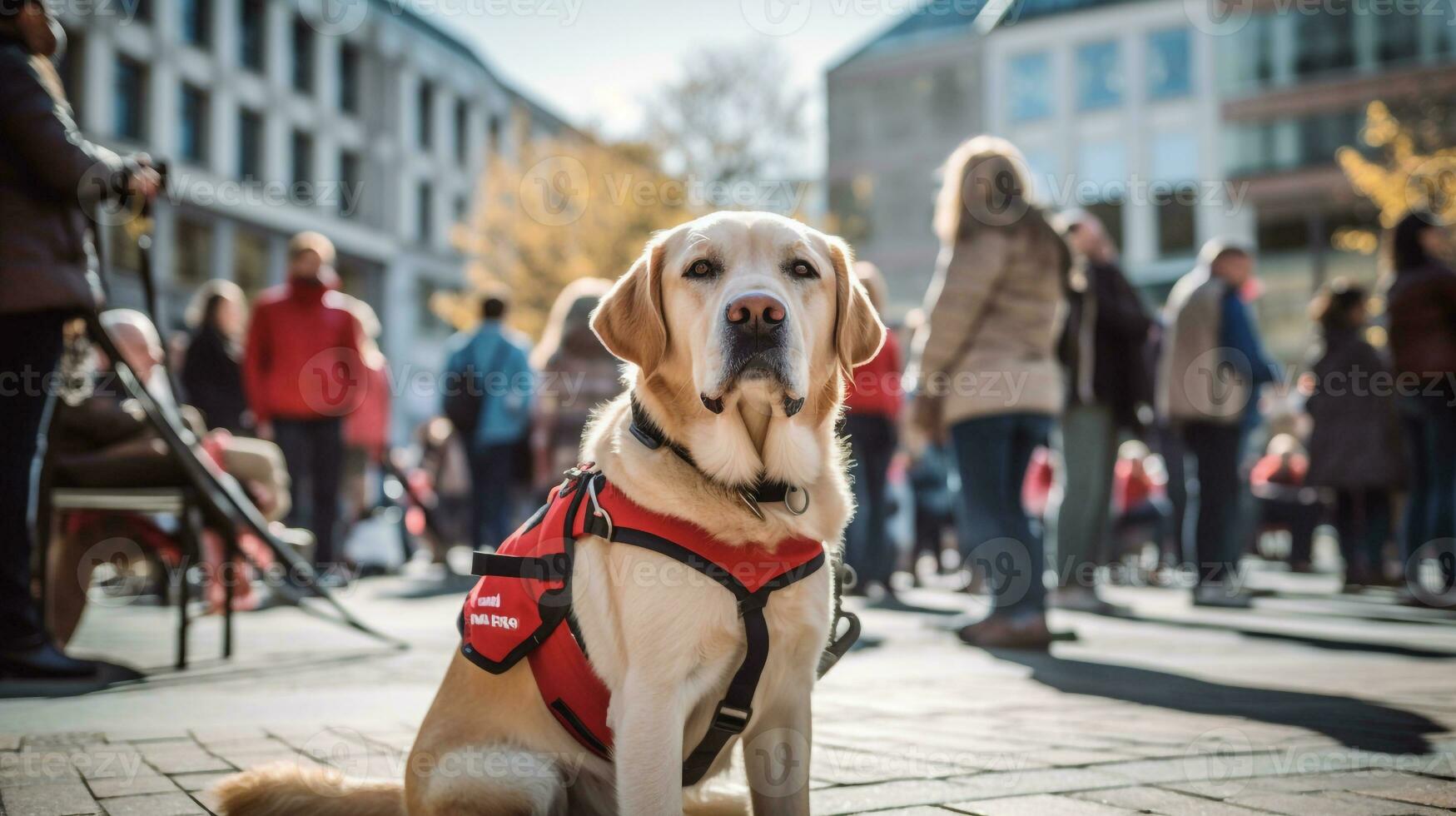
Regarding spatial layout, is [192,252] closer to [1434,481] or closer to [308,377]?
[308,377]

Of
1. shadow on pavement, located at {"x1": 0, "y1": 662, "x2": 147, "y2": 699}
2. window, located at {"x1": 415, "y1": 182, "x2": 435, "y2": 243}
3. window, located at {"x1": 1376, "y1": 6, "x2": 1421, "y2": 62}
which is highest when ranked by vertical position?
window, located at {"x1": 1376, "y1": 6, "x2": 1421, "y2": 62}

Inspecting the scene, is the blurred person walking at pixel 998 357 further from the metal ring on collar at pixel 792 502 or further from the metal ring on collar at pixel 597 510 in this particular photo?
the metal ring on collar at pixel 597 510

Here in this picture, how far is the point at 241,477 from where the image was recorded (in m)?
7.55

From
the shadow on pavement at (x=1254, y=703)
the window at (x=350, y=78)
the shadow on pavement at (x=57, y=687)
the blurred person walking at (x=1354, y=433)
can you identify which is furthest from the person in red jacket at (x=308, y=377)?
the window at (x=350, y=78)

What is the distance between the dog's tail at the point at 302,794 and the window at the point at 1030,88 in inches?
1810

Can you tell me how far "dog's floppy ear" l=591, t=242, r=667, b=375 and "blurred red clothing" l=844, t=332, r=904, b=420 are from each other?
5032 millimetres

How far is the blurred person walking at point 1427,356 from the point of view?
853 cm

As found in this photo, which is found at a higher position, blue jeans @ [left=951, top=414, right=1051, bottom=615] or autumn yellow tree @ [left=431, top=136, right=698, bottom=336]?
autumn yellow tree @ [left=431, top=136, right=698, bottom=336]

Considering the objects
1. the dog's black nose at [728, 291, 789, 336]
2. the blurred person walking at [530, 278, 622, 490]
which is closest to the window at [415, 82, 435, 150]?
the blurred person walking at [530, 278, 622, 490]

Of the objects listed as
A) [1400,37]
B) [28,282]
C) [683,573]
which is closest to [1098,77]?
[1400,37]

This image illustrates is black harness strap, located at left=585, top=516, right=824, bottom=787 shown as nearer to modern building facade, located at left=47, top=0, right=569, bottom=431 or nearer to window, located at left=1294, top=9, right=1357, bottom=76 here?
modern building facade, located at left=47, top=0, right=569, bottom=431

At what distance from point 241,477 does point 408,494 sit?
456cm

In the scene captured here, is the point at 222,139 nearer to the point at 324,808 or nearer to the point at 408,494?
the point at 408,494

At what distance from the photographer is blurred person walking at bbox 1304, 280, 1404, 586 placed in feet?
31.9
